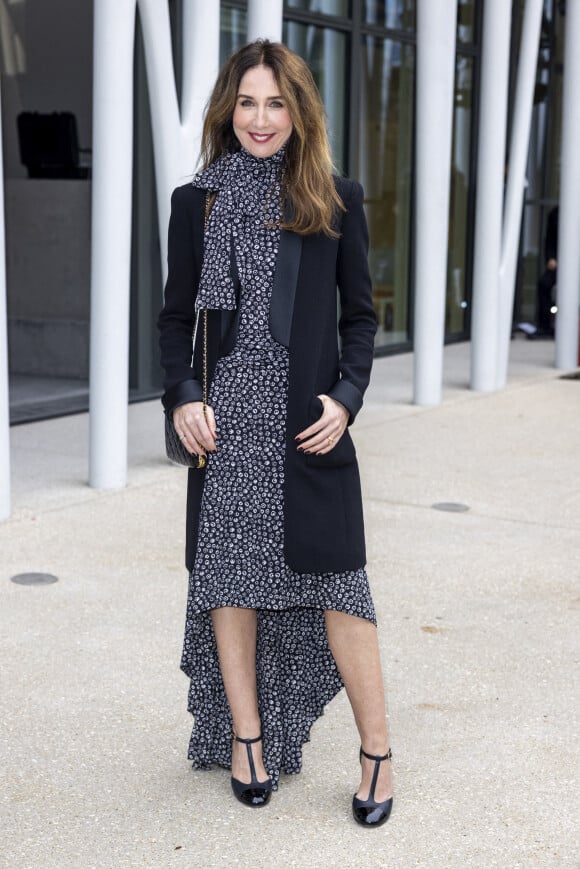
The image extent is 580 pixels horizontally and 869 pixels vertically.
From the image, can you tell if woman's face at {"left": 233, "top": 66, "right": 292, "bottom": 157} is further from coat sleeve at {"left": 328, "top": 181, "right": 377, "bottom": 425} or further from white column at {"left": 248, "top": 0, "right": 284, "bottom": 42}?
white column at {"left": 248, "top": 0, "right": 284, "bottom": 42}

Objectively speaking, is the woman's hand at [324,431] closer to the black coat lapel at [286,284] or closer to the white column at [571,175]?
the black coat lapel at [286,284]

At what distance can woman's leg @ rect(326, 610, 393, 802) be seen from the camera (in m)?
3.27

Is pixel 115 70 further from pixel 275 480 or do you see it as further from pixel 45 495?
pixel 275 480

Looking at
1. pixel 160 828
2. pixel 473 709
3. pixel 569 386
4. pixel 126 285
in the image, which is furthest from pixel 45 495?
pixel 569 386

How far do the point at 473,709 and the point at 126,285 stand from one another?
138 inches

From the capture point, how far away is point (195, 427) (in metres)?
3.20

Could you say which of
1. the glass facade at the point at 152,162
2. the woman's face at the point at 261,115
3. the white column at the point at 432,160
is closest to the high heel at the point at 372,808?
the woman's face at the point at 261,115

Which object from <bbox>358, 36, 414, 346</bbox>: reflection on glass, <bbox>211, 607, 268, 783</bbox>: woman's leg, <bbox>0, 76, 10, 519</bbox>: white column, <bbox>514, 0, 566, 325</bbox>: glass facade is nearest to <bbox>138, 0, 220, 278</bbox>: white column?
<bbox>0, 76, 10, 519</bbox>: white column

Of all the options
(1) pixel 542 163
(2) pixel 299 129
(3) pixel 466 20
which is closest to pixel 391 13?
(3) pixel 466 20

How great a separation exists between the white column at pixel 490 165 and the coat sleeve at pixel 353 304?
7.64 meters

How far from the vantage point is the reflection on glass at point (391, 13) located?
43.4 ft

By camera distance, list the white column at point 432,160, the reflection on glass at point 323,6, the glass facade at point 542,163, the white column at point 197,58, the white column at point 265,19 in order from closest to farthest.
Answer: the white column at point 197,58
the white column at point 265,19
the white column at point 432,160
the reflection on glass at point 323,6
the glass facade at point 542,163

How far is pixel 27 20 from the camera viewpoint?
12.5m

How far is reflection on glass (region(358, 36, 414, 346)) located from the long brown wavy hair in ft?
33.7
